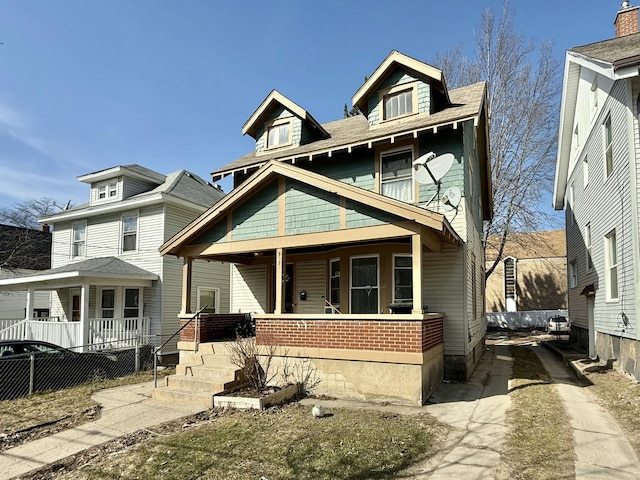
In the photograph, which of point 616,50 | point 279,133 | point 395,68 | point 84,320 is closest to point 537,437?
point 616,50

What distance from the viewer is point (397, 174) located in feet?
36.9

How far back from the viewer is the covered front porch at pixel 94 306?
14.0 metres

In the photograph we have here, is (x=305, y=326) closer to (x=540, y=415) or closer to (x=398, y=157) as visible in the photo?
(x=540, y=415)

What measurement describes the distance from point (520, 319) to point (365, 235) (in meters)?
29.6

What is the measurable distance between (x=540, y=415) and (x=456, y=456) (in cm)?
241

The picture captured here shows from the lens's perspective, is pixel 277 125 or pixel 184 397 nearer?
pixel 184 397

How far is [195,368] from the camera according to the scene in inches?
365

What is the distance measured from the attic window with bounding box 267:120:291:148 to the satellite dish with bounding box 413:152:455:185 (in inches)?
200

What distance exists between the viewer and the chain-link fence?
9.54 meters

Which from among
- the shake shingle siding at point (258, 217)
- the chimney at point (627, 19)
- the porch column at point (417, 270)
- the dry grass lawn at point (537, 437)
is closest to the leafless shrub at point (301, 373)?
the porch column at point (417, 270)

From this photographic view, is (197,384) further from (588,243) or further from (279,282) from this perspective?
(588,243)

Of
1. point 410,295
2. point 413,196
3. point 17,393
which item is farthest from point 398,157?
point 17,393

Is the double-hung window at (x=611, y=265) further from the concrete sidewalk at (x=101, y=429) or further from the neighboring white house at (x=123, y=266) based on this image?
the neighboring white house at (x=123, y=266)

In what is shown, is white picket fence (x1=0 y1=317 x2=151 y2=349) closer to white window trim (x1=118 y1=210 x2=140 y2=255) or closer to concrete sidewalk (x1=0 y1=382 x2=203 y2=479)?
white window trim (x1=118 y1=210 x2=140 y2=255)
